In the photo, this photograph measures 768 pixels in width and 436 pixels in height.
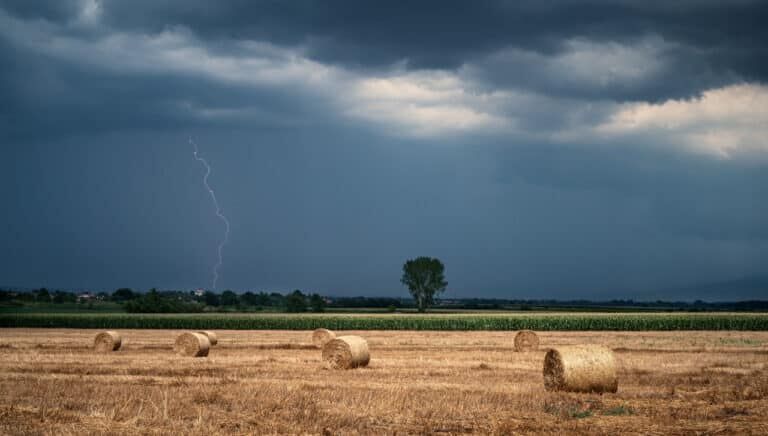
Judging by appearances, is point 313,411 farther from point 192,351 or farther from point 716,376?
point 192,351

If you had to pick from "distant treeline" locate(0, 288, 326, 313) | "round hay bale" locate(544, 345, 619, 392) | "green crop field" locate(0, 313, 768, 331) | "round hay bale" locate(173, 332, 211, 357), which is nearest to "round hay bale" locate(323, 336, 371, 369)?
"round hay bale" locate(173, 332, 211, 357)

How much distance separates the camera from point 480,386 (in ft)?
61.4

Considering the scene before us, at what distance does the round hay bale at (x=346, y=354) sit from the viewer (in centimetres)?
2514

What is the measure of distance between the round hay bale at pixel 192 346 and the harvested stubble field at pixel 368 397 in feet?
7.05

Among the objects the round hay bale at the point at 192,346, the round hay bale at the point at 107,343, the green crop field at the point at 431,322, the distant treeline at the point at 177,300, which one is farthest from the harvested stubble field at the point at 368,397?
the distant treeline at the point at 177,300

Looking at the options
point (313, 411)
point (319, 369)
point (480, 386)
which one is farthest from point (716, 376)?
point (313, 411)

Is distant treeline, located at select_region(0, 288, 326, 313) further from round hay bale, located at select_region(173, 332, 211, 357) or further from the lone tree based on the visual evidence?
round hay bale, located at select_region(173, 332, 211, 357)

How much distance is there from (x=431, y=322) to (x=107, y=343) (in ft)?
116

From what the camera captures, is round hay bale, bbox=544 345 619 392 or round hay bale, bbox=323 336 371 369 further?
round hay bale, bbox=323 336 371 369

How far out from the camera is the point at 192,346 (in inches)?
1233

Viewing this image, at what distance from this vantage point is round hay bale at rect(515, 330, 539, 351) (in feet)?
121

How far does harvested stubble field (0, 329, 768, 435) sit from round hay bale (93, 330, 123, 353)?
5012 millimetres

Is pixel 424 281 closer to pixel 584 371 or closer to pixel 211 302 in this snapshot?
pixel 211 302

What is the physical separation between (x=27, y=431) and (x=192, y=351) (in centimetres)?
1971
